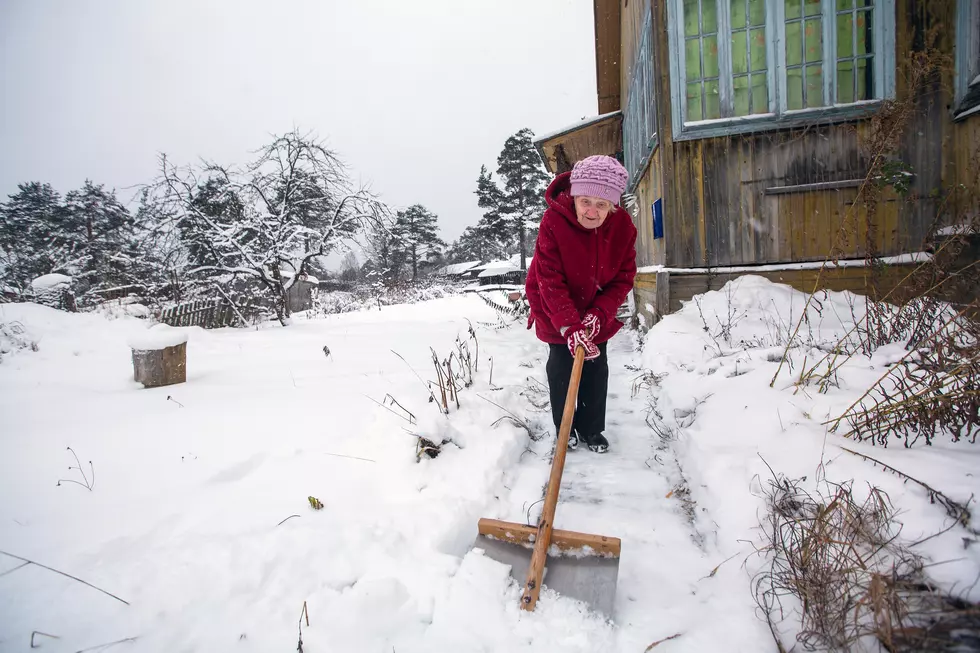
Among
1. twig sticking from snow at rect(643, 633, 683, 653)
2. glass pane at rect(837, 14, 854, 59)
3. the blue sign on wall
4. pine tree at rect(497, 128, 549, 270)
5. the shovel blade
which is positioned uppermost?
pine tree at rect(497, 128, 549, 270)

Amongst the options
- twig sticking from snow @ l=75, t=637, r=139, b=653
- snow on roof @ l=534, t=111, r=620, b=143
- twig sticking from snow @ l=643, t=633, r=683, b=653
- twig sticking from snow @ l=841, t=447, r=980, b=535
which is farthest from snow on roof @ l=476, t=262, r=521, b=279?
twig sticking from snow @ l=75, t=637, r=139, b=653

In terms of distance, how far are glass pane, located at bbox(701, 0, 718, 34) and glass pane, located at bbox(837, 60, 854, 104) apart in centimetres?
122

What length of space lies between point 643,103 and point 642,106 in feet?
0.37

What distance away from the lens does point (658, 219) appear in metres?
4.93

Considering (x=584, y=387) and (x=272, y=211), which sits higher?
(x=272, y=211)

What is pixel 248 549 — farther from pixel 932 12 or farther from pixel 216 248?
pixel 216 248

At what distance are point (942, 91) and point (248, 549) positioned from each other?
6.22 meters

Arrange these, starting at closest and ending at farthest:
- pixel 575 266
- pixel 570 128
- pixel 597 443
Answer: pixel 575 266 → pixel 597 443 → pixel 570 128

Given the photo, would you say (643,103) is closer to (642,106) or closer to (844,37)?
(642,106)

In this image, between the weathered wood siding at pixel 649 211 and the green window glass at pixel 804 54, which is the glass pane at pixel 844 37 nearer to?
the green window glass at pixel 804 54

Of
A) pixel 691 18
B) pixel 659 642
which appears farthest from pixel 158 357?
pixel 691 18

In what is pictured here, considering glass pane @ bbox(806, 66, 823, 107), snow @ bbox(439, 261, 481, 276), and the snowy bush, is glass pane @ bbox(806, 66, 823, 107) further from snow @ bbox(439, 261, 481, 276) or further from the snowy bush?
snow @ bbox(439, 261, 481, 276)

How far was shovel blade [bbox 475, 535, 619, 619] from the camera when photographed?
1.33m

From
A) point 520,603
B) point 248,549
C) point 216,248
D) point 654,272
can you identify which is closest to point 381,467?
point 248,549
